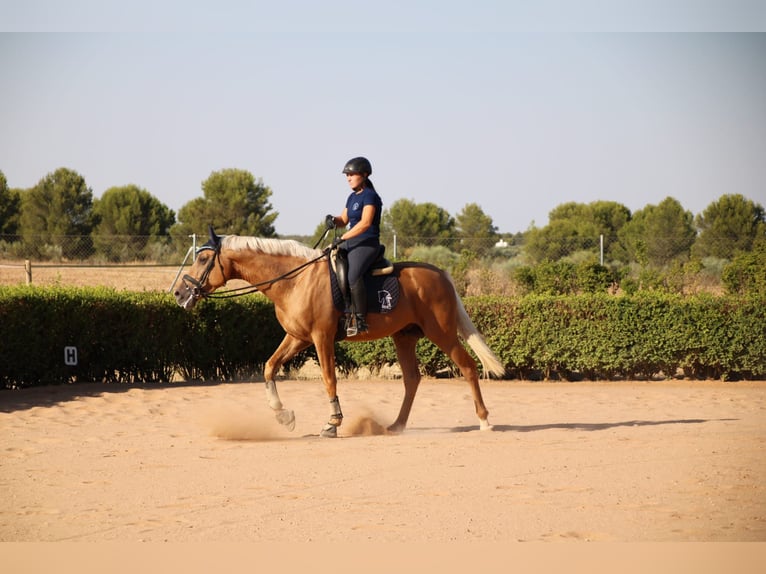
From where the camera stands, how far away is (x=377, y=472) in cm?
804

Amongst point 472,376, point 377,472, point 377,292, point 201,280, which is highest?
point 201,280

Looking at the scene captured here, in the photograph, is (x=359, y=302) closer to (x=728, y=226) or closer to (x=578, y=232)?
(x=728, y=226)

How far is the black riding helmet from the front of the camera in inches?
400

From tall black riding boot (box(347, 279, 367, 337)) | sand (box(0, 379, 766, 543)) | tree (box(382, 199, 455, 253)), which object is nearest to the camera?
sand (box(0, 379, 766, 543))

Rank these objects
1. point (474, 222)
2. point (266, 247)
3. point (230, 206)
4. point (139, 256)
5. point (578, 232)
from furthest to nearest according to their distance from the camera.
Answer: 1. point (474, 222)
2. point (578, 232)
3. point (230, 206)
4. point (139, 256)
5. point (266, 247)

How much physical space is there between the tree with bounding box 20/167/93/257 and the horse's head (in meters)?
29.0

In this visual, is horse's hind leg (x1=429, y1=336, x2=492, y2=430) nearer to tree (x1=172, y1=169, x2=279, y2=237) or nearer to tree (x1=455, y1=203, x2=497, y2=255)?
tree (x1=172, y1=169, x2=279, y2=237)

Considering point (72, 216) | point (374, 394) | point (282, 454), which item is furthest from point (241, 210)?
point (282, 454)

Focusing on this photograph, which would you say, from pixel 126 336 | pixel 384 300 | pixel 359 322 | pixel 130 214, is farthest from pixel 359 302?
pixel 130 214

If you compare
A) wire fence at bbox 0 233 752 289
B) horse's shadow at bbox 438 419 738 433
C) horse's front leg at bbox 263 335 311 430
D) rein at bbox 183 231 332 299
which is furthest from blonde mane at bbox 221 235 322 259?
wire fence at bbox 0 233 752 289

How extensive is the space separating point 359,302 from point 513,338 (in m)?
7.36

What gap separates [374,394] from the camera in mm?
14609

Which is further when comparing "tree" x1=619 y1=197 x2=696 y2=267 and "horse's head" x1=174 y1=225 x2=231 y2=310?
"tree" x1=619 y1=197 x2=696 y2=267

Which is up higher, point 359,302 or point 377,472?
point 359,302
